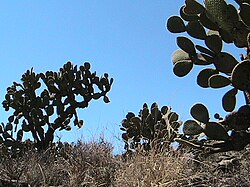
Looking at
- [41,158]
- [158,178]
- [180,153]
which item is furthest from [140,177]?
[41,158]

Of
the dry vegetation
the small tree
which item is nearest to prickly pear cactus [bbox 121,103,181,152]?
the dry vegetation

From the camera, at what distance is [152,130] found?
7613 millimetres

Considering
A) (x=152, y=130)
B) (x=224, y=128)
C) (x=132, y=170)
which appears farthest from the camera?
(x=152, y=130)

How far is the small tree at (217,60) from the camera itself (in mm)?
4738

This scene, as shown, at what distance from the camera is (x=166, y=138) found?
22.9 feet

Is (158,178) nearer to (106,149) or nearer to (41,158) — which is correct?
(106,149)

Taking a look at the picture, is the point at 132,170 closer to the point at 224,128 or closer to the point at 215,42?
the point at 224,128

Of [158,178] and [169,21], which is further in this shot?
[158,178]

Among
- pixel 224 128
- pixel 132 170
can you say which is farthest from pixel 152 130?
pixel 224 128

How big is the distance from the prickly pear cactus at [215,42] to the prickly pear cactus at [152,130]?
141cm

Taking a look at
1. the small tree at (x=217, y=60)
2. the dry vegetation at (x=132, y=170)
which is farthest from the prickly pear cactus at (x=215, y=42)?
the dry vegetation at (x=132, y=170)

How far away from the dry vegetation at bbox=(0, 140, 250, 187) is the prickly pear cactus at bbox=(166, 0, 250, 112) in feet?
3.95

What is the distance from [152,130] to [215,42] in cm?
285

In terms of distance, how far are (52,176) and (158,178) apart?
1.81 metres
